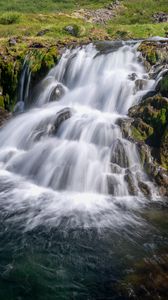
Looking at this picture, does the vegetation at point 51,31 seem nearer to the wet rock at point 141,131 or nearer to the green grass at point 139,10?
the green grass at point 139,10

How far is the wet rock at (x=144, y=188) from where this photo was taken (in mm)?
15056

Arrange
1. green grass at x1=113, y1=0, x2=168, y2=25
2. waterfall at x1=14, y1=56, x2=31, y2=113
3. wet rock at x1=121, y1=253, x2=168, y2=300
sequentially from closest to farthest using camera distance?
wet rock at x1=121, y1=253, x2=168, y2=300
waterfall at x1=14, y1=56, x2=31, y2=113
green grass at x1=113, y1=0, x2=168, y2=25

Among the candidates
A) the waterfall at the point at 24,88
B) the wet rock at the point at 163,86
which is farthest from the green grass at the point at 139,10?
the wet rock at the point at 163,86

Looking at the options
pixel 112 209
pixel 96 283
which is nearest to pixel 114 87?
pixel 112 209

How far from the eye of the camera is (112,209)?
1373 cm

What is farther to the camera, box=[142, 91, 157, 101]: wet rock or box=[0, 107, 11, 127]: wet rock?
box=[0, 107, 11, 127]: wet rock

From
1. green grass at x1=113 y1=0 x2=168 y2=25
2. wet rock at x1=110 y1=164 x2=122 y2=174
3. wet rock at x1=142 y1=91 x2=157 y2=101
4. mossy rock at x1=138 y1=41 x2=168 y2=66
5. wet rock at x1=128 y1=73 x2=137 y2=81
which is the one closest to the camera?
wet rock at x1=110 y1=164 x2=122 y2=174

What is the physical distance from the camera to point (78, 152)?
651 inches

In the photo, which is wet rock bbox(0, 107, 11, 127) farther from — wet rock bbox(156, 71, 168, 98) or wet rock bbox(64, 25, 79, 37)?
wet rock bbox(64, 25, 79, 37)

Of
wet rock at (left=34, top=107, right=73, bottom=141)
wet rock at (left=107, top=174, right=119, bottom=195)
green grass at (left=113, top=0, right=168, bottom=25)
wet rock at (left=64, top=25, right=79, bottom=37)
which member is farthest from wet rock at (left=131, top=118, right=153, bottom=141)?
Result: green grass at (left=113, top=0, right=168, bottom=25)

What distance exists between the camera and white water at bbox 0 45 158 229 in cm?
1373

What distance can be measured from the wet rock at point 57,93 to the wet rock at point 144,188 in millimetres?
9107

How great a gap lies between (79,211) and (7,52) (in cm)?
1601

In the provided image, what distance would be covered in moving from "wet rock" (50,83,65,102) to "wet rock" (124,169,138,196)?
8644mm
